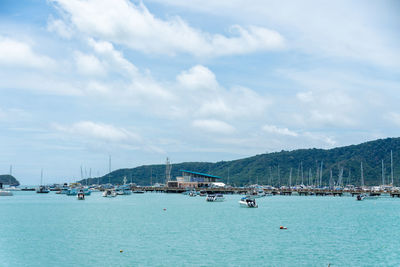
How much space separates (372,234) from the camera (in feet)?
191

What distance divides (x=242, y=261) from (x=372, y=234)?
82.6 ft

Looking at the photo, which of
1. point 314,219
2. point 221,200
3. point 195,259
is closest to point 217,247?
point 195,259

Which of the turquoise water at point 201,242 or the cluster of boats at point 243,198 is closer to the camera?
the turquoise water at point 201,242

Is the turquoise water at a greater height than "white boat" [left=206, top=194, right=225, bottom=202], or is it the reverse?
"white boat" [left=206, top=194, right=225, bottom=202]

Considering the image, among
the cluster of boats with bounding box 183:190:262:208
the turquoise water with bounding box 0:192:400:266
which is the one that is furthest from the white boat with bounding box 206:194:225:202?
the turquoise water with bounding box 0:192:400:266

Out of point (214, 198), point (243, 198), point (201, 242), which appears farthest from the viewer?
point (214, 198)

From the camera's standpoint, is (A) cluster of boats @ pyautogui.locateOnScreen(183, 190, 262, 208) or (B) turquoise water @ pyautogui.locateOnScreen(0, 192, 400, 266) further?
(A) cluster of boats @ pyautogui.locateOnScreen(183, 190, 262, 208)

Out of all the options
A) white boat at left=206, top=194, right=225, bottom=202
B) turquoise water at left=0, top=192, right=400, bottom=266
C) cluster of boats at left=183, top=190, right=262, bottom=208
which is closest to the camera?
turquoise water at left=0, top=192, right=400, bottom=266

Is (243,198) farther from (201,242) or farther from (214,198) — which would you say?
(201,242)

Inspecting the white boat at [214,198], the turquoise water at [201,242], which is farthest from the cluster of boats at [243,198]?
the turquoise water at [201,242]

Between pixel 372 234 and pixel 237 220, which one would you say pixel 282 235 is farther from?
pixel 237 220

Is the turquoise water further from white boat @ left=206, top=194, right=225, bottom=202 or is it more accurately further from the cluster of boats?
white boat @ left=206, top=194, right=225, bottom=202

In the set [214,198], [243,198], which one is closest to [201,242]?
[243,198]

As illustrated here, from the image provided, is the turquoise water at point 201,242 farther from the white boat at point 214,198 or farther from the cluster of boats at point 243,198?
the white boat at point 214,198
